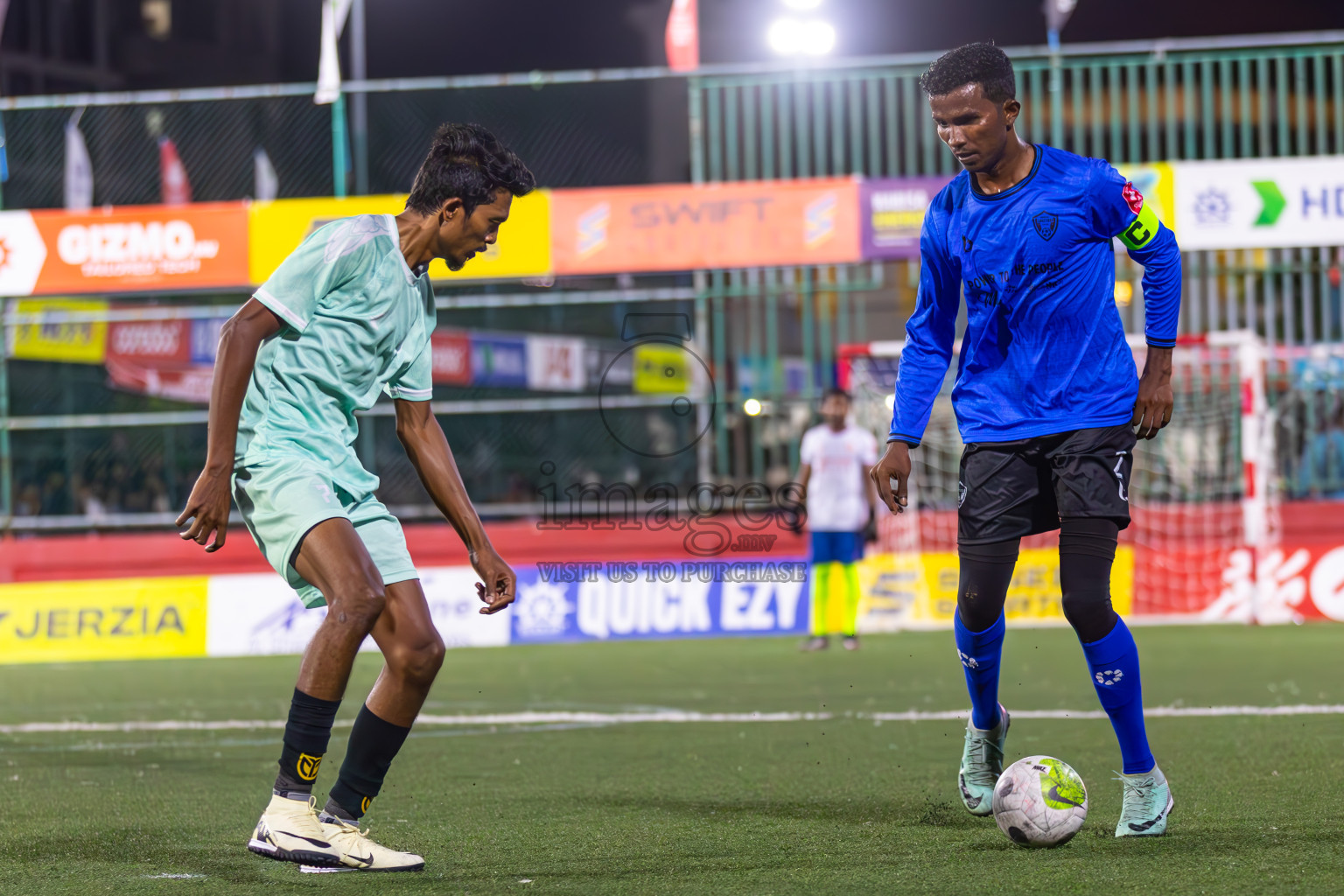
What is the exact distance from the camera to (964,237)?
4.77 metres

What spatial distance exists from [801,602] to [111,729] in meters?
6.97

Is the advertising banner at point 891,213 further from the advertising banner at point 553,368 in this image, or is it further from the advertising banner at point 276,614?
the advertising banner at point 553,368

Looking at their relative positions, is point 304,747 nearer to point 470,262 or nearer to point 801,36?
point 470,262

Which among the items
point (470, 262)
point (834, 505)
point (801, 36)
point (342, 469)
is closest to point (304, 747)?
point (342, 469)

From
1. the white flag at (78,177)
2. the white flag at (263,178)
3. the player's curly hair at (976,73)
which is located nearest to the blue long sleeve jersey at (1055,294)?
the player's curly hair at (976,73)

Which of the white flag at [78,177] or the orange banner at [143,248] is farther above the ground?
the white flag at [78,177]

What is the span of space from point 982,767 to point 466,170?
93.5 inches

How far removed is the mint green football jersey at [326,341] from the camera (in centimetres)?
419

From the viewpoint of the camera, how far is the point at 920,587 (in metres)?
14.2

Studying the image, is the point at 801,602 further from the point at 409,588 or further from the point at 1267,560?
the point at 409,588

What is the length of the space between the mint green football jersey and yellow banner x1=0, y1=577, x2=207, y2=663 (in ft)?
32.1

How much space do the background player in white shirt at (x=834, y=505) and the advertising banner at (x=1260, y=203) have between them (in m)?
3.66

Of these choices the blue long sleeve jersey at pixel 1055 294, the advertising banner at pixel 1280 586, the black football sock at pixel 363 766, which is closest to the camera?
the black football sock at pixel 363 766

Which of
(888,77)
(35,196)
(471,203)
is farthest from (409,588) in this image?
(35,196)
